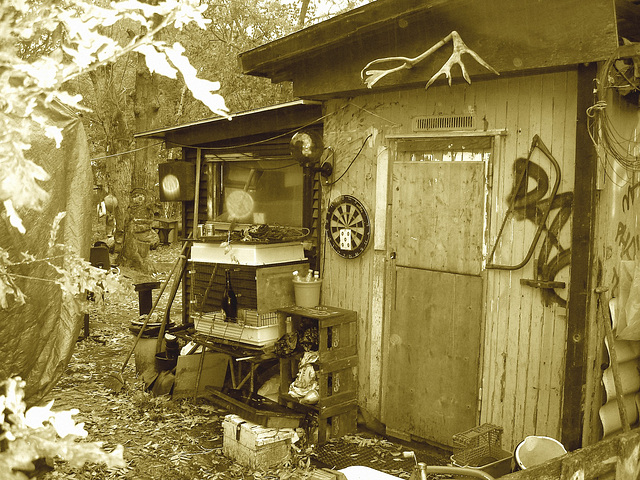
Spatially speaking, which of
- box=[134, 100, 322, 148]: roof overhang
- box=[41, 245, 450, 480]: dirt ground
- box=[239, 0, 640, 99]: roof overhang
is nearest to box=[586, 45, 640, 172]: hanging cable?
box=[239, 0, 640, 99]: roof overhang

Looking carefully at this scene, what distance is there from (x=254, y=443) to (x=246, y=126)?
15.3 ft

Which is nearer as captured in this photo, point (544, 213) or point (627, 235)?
point (544, 213)

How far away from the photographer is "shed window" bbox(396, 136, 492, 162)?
20.4 ft

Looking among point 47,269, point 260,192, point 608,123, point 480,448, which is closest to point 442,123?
point 608,123

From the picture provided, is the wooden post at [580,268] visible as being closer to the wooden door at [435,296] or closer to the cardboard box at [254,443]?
the wooden door at [435,296]

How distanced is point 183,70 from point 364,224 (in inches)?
213

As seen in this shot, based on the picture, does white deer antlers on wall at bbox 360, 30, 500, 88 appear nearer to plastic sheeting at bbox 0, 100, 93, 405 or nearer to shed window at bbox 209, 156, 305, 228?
plastic sheeting at bbox 0, 100, 93, 405

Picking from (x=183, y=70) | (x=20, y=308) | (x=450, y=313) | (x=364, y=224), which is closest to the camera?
(x=183, y=70)

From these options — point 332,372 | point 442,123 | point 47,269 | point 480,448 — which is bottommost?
point 480,448

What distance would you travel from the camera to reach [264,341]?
7465 mm

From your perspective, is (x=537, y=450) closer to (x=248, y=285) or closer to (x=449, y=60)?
(x=449, y=60)

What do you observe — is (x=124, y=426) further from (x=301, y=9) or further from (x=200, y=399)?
(x=301, y=9)

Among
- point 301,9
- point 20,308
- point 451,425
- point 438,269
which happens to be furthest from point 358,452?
point 301,9

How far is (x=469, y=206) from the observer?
20.7ft
